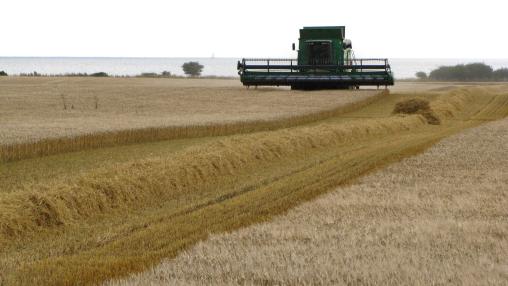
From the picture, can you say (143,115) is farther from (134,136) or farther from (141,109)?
(134,136)

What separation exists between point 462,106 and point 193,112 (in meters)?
13.3

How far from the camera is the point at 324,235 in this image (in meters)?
7.75

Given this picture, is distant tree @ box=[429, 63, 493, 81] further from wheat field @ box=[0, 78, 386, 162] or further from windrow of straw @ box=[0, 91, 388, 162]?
windrow of straw @ box=[0, 91, 388, 162]

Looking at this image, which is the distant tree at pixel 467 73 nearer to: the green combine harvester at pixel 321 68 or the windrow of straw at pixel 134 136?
the green combine harvester at pixel 321 68

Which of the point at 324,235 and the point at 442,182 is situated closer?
the point at 324,235

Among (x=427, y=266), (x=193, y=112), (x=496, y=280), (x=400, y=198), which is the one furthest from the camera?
(x=193, y=112)

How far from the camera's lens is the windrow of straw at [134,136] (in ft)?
46.5

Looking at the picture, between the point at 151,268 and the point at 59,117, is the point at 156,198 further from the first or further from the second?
the point at 59,117

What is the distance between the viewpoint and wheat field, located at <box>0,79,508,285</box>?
285 inches

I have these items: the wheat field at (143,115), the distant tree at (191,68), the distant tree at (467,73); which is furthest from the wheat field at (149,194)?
the distant tree at (191,68)

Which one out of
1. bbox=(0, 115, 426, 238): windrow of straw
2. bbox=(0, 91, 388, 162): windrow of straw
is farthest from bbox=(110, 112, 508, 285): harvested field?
bbox=(0, 91, 388, 162): windrow of straw

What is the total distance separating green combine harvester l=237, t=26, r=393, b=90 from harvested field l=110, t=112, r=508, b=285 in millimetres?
24516

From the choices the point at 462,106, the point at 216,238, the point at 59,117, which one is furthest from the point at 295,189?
the point at 462,106

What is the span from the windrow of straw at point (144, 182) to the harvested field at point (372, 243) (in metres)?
2.51
